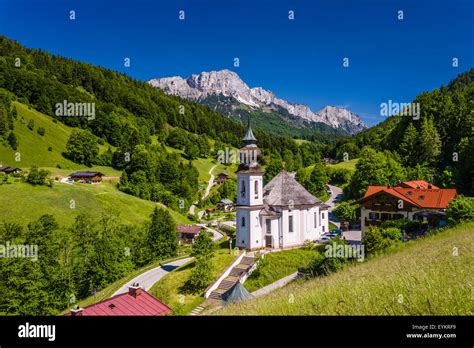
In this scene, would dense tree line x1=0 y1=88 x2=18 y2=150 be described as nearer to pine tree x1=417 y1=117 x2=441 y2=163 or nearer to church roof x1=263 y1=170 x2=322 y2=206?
church roof x1=263 y1=170 x2=322 y2=206

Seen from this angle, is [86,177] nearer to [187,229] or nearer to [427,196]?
[187,229]

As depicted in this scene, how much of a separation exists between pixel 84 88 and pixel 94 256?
143m

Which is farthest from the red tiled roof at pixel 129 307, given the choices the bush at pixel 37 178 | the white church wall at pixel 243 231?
the bush at pixel 37 178

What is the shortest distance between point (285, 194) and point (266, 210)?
4.72 m

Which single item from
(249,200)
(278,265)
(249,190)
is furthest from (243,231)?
(278,265)

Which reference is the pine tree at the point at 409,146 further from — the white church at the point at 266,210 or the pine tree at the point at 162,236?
the pine tree at the point at 162,236

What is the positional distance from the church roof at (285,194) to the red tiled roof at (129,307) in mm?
22224

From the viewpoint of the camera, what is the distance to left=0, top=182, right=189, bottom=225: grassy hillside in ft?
193

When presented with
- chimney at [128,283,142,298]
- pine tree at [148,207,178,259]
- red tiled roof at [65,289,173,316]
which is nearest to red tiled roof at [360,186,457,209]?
pine tree at [148,207,178,259]

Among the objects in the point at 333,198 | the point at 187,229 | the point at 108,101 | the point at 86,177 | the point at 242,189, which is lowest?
the point at 187,229

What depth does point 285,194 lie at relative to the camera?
155 feet

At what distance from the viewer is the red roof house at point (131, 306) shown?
2489 cm

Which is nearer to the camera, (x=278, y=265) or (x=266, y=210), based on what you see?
(x=278, y=265)
